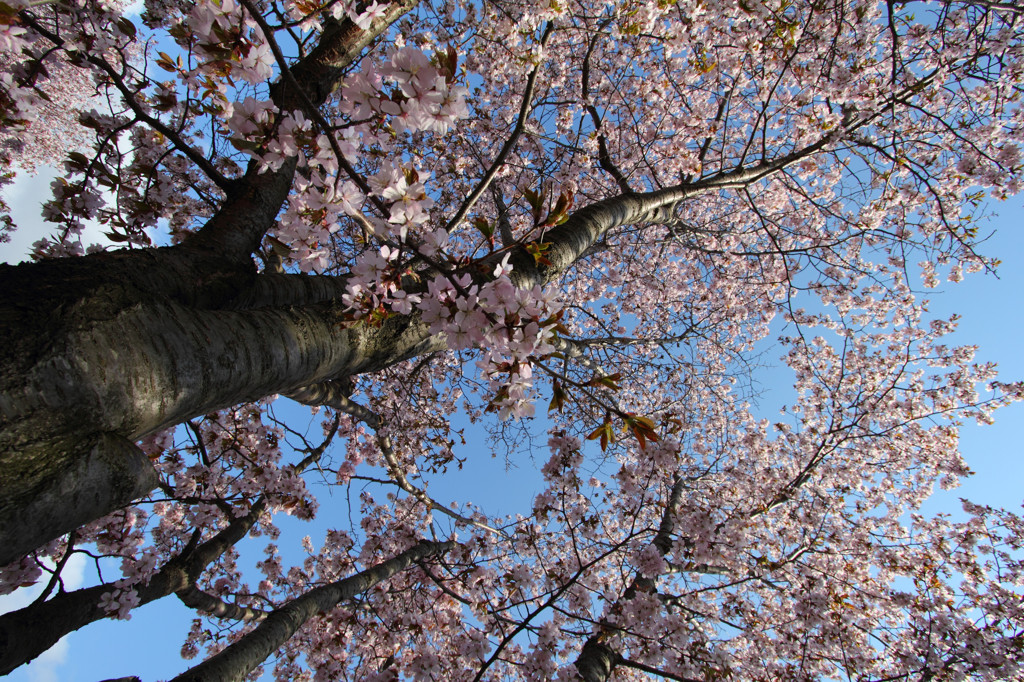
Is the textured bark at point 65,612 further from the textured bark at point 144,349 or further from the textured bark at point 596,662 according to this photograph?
the textured bark at point 596,662

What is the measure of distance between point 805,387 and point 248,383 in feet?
30.5

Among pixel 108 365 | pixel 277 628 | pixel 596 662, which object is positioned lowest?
pixel 277 628

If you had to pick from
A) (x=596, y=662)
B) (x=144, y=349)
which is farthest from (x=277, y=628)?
(x=144, y=349)

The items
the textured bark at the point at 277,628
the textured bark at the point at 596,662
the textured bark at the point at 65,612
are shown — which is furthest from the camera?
the textured bark at the point at 596,662

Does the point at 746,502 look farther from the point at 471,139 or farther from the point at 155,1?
the point at 155,1

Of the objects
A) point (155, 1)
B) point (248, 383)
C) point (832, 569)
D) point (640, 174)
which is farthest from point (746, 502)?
point (155, 1)

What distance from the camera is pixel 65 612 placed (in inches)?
90.7

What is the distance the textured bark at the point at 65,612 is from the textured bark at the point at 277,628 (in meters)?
0.69

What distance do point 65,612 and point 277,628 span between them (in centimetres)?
115

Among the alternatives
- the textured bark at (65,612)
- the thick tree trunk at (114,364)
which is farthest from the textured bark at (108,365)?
the textured bark at (65,612)

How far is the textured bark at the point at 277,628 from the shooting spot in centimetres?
238

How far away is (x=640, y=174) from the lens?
243 inches

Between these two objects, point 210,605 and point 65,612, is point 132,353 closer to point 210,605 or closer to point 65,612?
point 65,612

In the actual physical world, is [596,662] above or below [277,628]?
above
